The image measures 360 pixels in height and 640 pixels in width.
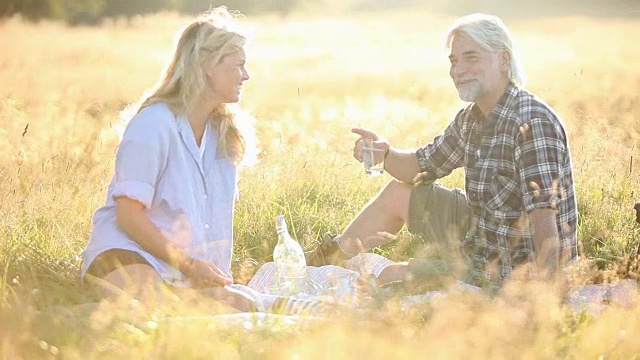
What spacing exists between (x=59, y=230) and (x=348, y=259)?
1.61 meters

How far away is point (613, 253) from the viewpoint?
21.2 ft

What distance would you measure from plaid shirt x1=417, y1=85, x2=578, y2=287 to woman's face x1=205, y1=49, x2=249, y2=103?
4.01 ft

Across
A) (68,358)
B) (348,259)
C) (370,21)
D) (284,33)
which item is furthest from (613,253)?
(370,21)

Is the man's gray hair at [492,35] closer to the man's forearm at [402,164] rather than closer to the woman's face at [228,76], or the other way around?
the man's forearm at [402,164]

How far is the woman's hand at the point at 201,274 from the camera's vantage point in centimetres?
497

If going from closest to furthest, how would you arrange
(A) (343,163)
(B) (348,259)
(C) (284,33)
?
(B) (348,259) < (A) (343,163) < (C) (284,33)

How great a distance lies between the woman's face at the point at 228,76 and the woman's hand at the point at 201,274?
0.80 m

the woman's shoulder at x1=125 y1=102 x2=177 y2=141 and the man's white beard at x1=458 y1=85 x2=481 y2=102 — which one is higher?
the man's white beard at x1=458 y1=85 x2=481 y2=102

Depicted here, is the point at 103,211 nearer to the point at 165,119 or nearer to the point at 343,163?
the point at 165,119

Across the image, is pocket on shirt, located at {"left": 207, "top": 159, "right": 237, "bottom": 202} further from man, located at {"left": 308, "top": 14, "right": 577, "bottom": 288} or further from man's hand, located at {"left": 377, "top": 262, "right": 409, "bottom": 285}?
man's hand, located at {"left": 377, "top": 262, "right": 409, "bottom": 285}

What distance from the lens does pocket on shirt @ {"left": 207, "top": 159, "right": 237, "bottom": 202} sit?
536cm

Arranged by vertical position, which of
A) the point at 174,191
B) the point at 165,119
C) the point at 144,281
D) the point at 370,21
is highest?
the point at 165,119

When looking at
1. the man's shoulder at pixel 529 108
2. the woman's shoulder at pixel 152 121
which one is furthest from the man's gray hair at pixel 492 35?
the woman's shoulder at pixel 152 121

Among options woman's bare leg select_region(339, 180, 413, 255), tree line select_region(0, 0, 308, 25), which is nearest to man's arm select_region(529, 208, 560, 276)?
woman's bare leg select_region(339, 180, 413, 255)
